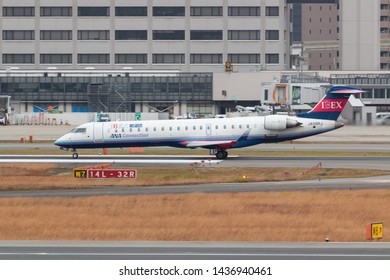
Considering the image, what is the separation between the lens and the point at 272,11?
482 ft

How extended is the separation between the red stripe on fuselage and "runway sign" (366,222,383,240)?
3695 centimetres

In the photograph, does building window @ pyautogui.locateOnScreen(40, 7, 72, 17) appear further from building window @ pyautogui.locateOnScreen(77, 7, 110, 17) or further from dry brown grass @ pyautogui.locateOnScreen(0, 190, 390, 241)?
dry brown grass @ pyautogui.locateOnScreen(0, 190, 390, 241)

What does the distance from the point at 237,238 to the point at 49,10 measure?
4558 inches

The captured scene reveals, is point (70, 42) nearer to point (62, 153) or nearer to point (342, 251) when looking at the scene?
point (62, 153)

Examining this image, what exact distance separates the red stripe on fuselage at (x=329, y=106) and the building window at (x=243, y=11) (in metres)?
74.7

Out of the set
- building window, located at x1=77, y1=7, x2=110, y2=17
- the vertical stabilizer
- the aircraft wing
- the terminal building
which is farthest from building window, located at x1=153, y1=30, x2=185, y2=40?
the aircraft wing

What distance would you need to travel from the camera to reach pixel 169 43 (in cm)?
14725

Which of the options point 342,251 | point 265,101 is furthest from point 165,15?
point 342,251

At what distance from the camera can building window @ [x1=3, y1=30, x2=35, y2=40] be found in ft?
485

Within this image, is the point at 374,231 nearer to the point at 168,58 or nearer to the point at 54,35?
the point at 168,58

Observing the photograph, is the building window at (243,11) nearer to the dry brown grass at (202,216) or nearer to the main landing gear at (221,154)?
the main landing gear at (221,154)

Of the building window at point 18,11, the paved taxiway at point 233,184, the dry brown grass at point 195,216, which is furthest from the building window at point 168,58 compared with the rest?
the dry brown grass at point 195,216

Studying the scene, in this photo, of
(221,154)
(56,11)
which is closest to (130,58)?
(56,11)

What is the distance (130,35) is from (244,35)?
18126mm
